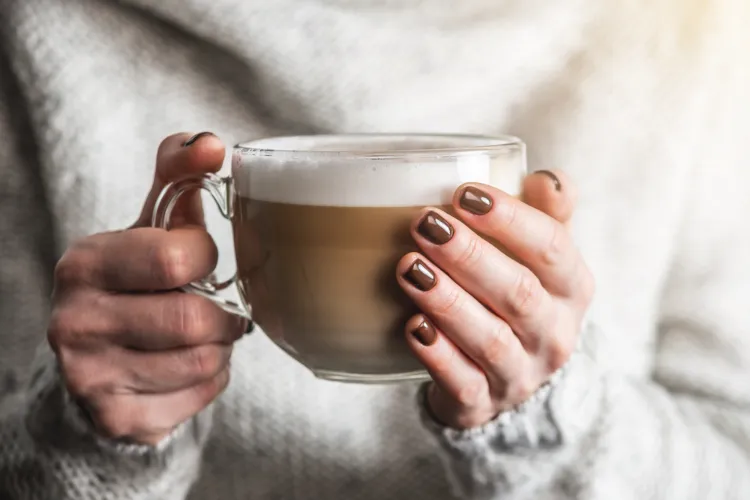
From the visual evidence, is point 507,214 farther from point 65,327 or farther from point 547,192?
point 65,327

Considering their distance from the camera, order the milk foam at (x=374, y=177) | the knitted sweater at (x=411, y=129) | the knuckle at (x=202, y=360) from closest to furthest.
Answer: the milk foam at (x=374, y=177) < the knuckle at (x=202, y=360) < the knitted sweater at (x=411, y=129)

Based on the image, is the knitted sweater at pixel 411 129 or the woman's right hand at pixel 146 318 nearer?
the woman's right hand at pixel 146 318

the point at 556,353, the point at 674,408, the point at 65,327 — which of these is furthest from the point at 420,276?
the point at 674,408

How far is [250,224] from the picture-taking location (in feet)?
1.31

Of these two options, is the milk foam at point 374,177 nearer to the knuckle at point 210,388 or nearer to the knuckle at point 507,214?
the knuckle at point 507,214

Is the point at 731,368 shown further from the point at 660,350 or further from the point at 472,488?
the point at 472,488

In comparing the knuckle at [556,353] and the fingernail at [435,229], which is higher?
the fingernail at [435,229]

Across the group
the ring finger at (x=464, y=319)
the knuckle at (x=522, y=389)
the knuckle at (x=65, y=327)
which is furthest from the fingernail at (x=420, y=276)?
the knuckle at (x=65, y=327)

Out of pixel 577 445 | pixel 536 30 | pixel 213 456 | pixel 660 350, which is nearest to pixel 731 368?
pixel 660 350

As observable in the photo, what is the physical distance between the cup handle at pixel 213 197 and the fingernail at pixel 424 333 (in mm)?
120

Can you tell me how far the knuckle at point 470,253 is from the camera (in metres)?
0.36

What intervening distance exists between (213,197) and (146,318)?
0.08 m

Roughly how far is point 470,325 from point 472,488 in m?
0.18

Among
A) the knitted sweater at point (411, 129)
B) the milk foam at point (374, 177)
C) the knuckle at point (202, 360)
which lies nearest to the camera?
the milk foam at point (374, 177)
